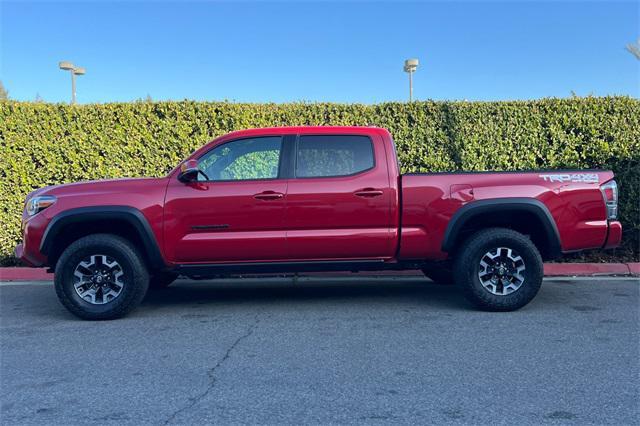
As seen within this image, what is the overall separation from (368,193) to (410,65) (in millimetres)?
Result: 7115

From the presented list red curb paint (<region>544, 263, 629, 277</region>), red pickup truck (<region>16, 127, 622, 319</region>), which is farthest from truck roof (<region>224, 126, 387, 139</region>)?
red curb paint (<region>544, 263, 629, 277</region>)

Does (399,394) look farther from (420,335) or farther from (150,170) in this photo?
(150,170)

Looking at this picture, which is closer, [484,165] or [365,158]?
[365,158]

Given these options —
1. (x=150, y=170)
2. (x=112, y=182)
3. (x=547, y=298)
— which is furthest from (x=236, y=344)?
(x=150, y=170)

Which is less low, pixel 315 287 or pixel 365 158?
pixel 365 158

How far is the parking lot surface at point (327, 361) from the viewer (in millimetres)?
3152

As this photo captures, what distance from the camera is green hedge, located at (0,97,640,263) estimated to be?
8.27 metres

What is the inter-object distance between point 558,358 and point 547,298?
215 centimetres

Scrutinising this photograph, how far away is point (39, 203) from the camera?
17.4 feet

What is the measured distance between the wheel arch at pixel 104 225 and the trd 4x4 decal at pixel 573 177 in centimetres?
393

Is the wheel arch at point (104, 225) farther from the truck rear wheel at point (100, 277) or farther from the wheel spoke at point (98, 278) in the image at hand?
the wheel spoke at point (98, 278)

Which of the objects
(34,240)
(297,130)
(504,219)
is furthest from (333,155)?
(34,240)

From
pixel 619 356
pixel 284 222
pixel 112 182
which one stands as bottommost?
pixel 619 356

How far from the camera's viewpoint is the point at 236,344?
4.43 meters
